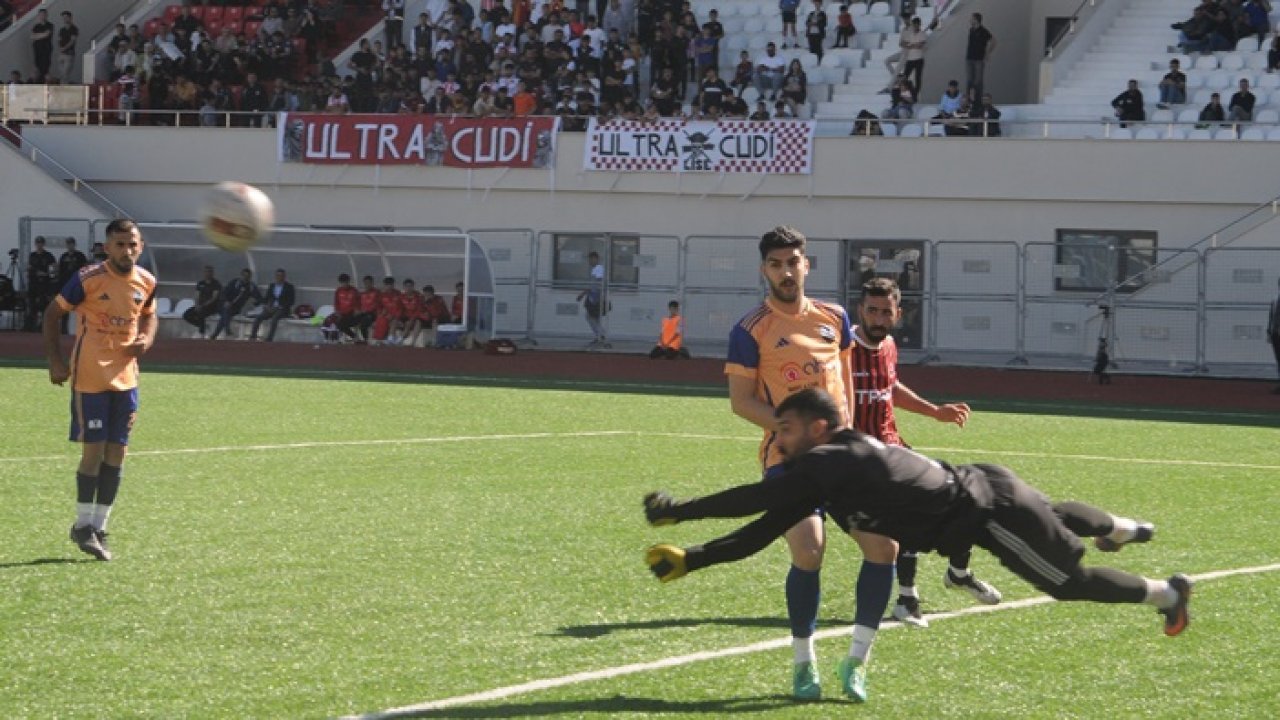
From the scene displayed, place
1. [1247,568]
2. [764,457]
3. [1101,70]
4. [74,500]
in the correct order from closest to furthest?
[764,457] → [1247,568] → [74,500] → [1101,70]

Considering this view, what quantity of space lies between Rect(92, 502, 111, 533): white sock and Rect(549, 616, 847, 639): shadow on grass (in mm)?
3322

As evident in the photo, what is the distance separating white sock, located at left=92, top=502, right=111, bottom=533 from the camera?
35.2ft

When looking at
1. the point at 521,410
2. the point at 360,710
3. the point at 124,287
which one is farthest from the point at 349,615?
the point at 521,410

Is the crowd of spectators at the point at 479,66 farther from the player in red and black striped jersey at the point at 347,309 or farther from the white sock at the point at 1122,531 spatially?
the white sock at the point at 1122,531

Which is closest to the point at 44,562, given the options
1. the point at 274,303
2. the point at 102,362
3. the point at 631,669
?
the point at 102,362

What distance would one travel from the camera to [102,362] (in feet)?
35.5

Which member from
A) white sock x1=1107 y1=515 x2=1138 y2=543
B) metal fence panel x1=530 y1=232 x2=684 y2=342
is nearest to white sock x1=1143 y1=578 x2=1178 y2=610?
white sock x1=1107 y1=515 x2=1138 y2=543

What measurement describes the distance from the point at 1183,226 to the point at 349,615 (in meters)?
23.4

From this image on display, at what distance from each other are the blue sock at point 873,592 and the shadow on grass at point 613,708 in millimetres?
467

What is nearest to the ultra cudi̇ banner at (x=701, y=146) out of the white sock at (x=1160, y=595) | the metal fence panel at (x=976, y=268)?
the metal fence panel at (x=976, y=268)

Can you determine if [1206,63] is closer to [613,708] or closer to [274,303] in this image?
[274,303]

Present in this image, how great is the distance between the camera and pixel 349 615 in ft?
29.7

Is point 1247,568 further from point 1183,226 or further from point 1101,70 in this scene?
point 1101,70

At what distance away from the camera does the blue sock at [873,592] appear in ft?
25.1
